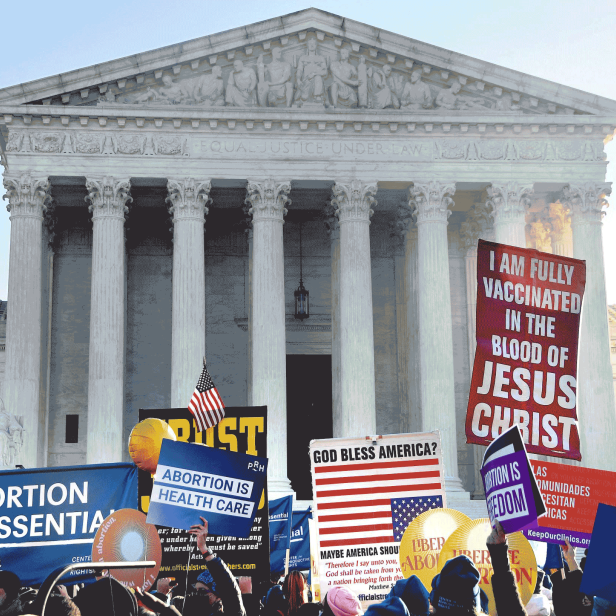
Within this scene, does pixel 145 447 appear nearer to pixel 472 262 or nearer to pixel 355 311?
pixel 355 311

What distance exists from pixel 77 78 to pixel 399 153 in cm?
1259

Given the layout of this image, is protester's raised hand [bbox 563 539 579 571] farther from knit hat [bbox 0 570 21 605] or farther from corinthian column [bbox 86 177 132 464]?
corinthian column [bbox 86 177 132 464]

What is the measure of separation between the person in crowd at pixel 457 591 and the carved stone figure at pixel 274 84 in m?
32.2

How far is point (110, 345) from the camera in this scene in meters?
35.5

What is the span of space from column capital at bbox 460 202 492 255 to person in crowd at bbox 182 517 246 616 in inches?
1206

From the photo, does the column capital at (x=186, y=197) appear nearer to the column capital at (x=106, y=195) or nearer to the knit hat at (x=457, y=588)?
the column capital at (x=106, y=195)

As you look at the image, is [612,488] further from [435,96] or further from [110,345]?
[435,96]

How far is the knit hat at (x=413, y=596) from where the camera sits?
743 centimetres

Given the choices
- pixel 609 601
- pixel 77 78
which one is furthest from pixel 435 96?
pixel 609 601

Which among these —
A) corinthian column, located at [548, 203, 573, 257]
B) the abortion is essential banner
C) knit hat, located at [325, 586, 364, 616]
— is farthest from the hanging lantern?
knit hat, located at [325, 586, 364, 616]

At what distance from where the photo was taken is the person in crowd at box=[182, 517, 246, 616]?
8.51 m

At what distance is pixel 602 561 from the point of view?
8.19m

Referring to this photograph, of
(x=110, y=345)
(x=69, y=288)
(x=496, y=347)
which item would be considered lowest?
(x=496, y=347)

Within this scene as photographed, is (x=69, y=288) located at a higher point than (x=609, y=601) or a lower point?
higher
